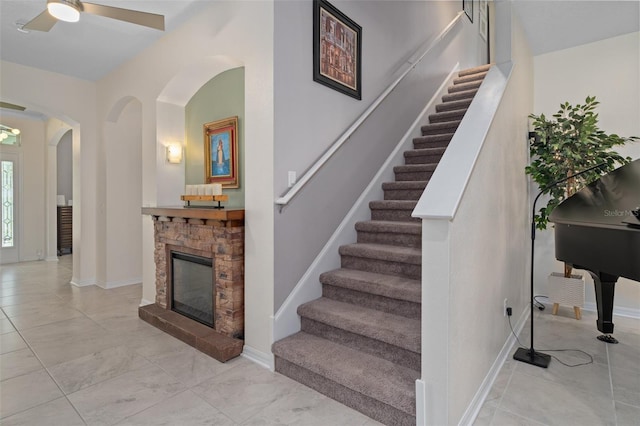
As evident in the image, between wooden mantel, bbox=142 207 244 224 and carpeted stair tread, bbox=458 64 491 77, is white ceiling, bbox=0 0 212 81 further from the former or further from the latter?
carpeted stair tread, bbox=458 64 491 77

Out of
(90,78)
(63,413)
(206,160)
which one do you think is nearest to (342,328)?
(63,413)

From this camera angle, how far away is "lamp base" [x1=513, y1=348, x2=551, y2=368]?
2.42 m

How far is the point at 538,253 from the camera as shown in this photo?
3924 mm

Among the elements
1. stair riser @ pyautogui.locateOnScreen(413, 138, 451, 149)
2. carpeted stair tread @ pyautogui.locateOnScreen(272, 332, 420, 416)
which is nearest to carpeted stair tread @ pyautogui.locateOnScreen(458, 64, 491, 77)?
stair riser @ pyautogui.locateOnScreen(413, 138, 451, 149)

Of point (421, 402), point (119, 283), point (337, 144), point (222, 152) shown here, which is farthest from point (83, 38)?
point (421, 402)

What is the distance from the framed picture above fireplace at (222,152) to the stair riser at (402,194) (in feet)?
5.23

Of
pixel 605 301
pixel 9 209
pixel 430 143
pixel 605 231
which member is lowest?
pixel 605 301

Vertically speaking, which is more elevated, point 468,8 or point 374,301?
point 468,8

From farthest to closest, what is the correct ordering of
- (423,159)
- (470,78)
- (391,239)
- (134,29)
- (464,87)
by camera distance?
1. (470,78)
2. (464,87)
3. (423,159)
4. (134,29)
5. (391,239)

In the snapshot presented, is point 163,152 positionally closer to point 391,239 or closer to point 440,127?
point 391,239

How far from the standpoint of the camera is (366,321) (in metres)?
2.26

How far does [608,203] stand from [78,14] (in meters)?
3.88

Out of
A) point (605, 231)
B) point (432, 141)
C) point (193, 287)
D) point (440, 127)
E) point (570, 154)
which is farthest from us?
point (440, 127)

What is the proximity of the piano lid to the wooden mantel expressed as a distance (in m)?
2.37
